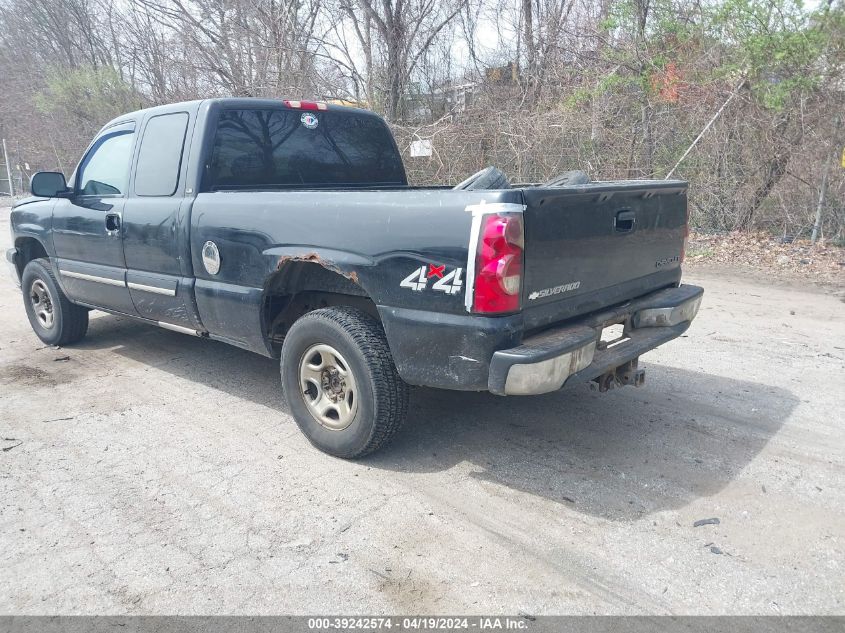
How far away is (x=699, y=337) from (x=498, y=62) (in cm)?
1172

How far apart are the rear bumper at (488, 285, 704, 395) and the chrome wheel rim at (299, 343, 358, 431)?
3.22ft

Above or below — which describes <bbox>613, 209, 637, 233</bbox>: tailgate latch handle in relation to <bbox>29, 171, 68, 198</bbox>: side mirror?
below

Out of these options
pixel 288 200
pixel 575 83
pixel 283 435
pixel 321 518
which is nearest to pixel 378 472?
pixel 321 518

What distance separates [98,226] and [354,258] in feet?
9.27

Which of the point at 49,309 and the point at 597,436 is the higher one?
the point at 49,309

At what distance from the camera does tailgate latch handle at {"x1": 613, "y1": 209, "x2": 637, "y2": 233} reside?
353 centimetres

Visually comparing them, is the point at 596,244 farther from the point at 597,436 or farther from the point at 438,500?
the point at 438,500

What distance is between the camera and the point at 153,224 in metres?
4.51

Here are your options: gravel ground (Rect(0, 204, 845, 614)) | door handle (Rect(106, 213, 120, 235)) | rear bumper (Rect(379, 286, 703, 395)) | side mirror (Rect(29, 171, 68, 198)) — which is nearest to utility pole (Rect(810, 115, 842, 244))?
gravel ground (Rect(0, 204, 845, 614))

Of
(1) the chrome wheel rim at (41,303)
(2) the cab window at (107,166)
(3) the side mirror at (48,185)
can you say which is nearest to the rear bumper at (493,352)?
(2) the cab window at (107,166)

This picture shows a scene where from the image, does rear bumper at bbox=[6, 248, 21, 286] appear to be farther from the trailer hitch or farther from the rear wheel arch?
the trailer hitch

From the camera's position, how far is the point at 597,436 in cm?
397

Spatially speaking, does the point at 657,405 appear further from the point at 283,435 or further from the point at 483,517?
the point at 283,435

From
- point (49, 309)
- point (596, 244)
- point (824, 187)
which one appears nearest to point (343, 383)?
point (596, 244)
